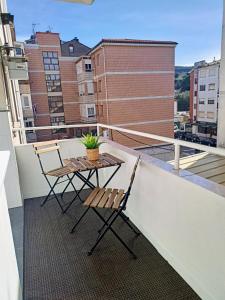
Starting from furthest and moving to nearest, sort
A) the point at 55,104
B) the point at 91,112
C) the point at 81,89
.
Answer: the point at 55,104, the point at 81,89, the point at 91,112

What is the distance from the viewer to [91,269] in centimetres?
197

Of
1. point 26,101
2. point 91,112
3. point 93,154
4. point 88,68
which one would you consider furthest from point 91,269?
point 26,101

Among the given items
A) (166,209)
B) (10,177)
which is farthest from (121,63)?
(166,209)

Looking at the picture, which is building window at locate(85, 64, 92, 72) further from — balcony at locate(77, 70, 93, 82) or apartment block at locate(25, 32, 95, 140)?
apartment block at locate(25, 32, 95, 140)

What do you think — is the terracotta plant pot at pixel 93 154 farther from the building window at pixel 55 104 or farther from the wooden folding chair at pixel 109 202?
the building window at pixel 55 104

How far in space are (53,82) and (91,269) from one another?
16.2 meters

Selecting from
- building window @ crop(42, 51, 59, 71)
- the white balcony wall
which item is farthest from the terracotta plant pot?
building window @ crop(42, 51, 59, 71)

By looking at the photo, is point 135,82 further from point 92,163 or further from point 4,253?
point 4,253

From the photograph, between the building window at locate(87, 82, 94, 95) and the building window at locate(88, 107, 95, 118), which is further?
the building window at locate(88, 107, 95, 118)

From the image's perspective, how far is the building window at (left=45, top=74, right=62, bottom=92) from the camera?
16.3 m

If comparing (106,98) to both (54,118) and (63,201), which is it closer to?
(54,118)

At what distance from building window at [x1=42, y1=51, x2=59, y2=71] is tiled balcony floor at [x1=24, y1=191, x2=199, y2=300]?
50.8ft

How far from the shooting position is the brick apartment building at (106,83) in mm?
12117

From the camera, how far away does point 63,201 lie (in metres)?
3.41
